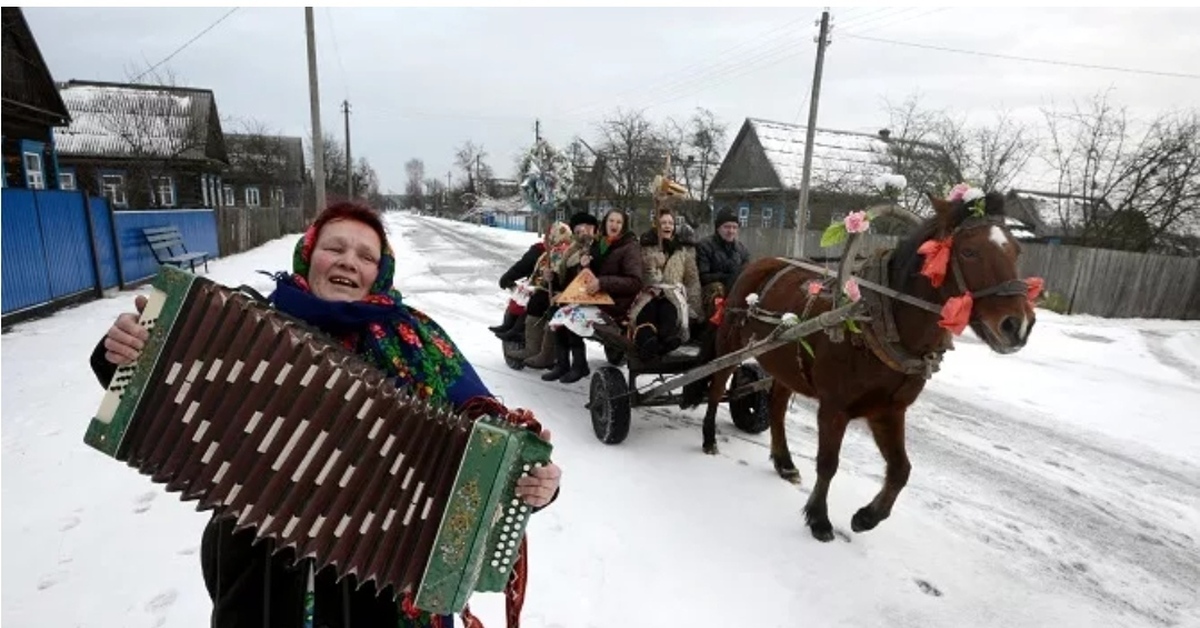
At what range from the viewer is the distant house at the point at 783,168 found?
84.5ft

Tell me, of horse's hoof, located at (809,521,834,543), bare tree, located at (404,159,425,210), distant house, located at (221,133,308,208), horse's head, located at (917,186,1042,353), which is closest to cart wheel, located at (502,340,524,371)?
horse's hoof, located at (809,521,834,543)

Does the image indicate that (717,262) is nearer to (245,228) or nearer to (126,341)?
(126,341)

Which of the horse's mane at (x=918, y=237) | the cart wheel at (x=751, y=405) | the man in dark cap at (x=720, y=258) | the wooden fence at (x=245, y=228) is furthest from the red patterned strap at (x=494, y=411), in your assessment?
the wooden fence at (x=245, y=228)

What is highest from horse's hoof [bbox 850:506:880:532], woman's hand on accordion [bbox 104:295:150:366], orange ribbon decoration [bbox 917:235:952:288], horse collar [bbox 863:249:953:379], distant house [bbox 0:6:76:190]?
distant house [bbox 0:6:76:190]

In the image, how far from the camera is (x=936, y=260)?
275cm

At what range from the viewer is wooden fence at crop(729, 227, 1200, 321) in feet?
44.8

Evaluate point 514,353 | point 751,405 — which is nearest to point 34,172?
point 514,353

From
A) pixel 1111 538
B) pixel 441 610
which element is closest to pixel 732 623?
pixel 441 610

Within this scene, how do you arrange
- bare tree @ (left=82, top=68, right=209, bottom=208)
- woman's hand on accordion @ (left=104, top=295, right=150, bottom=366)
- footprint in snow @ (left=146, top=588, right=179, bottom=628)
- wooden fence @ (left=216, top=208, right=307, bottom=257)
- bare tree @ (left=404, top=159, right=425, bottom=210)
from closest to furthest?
1. woman's hand on accordion @ (left=104, top=295, right=150, bottom=366)
2. footprint in snow @ (left=146, top=588, right=179, bottom=628)
3. wooden fence @ (left=216, top=208, right=307, bottom=257)
4. bare tree @ (left=82, top=68, right=209, bottom=208)
5. bare tree @ (left=404, top=159, right=425, bottom=210)

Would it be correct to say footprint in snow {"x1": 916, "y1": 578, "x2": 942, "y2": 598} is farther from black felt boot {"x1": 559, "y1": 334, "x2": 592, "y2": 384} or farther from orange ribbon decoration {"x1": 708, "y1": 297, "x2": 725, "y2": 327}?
black felt boot {"x1": 559, "y1": 334, "x2": 592, "y2": 384}

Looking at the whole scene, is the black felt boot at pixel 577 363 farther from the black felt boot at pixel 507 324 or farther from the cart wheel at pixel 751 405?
the cart wheel at pixel 751 405

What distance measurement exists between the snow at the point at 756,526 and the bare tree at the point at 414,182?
377 ft

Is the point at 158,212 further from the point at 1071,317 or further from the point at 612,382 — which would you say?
the point at 1071,317

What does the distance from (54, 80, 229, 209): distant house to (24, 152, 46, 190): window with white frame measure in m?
6.04
